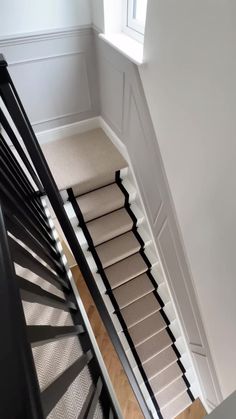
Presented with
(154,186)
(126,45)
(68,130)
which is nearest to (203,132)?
(154,186)

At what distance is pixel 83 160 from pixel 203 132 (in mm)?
1458

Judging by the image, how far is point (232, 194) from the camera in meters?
1.10

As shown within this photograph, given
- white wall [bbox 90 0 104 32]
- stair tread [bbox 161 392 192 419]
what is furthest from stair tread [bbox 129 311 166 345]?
white wall [bbox 90 0 104 32]

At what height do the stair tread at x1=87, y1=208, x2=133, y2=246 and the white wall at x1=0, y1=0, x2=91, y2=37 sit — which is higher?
the white wall at x1=0, y1=0, x2=91, y2=37

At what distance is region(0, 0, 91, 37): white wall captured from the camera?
6.00 feet

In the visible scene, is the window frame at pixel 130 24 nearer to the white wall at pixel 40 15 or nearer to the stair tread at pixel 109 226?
the white wall at pixel 40 15

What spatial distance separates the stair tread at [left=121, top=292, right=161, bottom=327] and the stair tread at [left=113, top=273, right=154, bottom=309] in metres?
0.10

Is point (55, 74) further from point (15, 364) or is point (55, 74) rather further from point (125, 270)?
point (15, 364)

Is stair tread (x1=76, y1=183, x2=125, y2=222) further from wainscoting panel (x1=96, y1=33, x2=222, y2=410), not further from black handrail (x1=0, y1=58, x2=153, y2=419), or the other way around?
black handrail (x1=0, y1=58, x2=153, y2=419)

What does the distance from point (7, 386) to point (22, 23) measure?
7.65ft

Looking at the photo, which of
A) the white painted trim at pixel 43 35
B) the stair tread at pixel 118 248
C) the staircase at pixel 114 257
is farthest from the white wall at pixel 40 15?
the stair tread at pixel 118 248

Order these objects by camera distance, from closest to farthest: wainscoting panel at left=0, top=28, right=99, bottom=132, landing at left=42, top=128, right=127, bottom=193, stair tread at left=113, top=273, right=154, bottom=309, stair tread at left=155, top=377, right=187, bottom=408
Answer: wainscoting panel at left=0, top=28, right=99, bottom=132 < landing at left=42, top=128, right=127, bottom=193 < stair tread at left=113, top=273, right=154, bottom=309 < stair tread at left=155, top=377, right=187, bottom=408

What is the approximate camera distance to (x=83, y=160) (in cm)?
244

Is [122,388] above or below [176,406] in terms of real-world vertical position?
above
